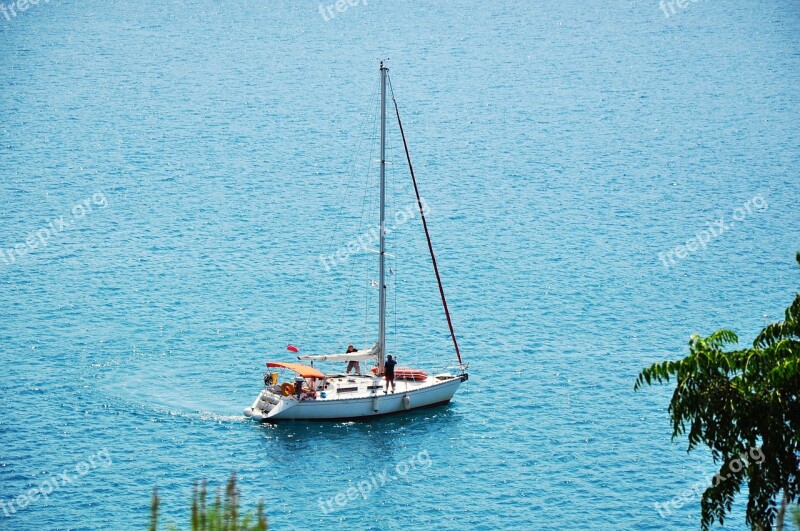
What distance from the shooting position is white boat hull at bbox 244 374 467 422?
217 feet

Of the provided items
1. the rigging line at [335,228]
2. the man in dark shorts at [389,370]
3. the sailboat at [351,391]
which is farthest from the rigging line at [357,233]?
the man in dark shorts at [389,370]

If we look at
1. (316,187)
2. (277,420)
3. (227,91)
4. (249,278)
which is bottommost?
(277,420)

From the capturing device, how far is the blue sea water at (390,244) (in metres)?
62.7

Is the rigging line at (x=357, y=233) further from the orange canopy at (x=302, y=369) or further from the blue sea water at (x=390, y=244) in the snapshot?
the orange canopy at (x=302, y=369)

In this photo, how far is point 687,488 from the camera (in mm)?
61062

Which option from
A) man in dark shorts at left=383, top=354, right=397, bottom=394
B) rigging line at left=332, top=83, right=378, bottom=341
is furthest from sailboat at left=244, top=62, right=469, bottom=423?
rigging line at left=332, top=83, right=378, bottom=341

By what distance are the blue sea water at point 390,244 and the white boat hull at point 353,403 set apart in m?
0.76

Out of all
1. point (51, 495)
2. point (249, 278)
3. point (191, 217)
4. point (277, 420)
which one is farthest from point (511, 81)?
point (51, 495)

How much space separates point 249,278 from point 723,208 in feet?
130

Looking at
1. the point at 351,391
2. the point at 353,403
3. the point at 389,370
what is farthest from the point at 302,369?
the point at 389,370

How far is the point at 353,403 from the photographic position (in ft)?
218

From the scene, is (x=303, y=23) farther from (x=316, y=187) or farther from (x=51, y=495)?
(x=51, y=495)

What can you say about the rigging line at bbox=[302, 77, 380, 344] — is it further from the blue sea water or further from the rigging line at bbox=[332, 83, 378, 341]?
the rigging line at bbox=[332, 83, 378, 341]

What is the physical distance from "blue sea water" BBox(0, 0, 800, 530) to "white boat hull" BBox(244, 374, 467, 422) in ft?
2.50
